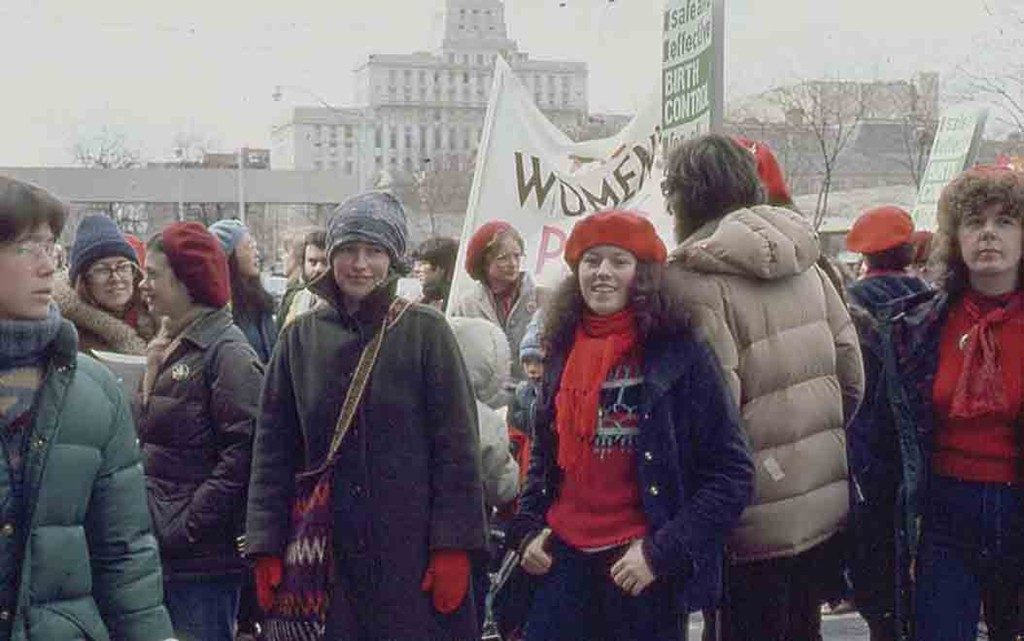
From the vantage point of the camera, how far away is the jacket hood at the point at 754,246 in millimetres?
4586

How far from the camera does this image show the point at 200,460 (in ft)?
16.9

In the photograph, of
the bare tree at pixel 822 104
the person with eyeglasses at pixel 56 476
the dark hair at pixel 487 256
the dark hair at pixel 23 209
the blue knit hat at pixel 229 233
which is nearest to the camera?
the person with eyeglasses at pixel 56 476

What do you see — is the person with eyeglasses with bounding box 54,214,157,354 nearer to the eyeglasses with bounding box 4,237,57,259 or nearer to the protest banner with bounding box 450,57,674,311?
the eyeglasses with bounding box 4,237,57,259

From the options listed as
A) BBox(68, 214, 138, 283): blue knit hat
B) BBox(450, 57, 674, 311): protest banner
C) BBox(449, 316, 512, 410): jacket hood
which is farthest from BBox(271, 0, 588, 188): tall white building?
BBox(449, 316, 512, 410): jacket hood

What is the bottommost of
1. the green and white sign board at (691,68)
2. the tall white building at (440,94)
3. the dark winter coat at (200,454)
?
the dark winter coat at (200,454)

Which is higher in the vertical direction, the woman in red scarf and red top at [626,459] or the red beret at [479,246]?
the red beret at [479,246]

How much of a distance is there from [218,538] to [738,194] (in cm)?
195

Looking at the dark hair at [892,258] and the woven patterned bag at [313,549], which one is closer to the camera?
the woven patterned bag at [313,549]

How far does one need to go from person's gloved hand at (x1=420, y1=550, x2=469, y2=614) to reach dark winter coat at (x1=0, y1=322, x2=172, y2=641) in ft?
3.46

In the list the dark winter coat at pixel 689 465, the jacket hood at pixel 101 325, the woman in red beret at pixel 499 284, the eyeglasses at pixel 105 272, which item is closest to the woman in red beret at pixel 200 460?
the jacket hood at pixel 101 325

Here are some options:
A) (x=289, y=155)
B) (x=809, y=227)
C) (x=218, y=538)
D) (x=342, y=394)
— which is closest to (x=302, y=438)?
(x=342, y=394)

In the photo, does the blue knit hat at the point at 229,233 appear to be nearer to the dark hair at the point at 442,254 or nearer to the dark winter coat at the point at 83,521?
the dark hair at the point at 442,254

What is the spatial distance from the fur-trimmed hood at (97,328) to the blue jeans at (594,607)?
2042 millimetres

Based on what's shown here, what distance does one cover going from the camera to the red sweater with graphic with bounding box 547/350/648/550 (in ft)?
14.8
